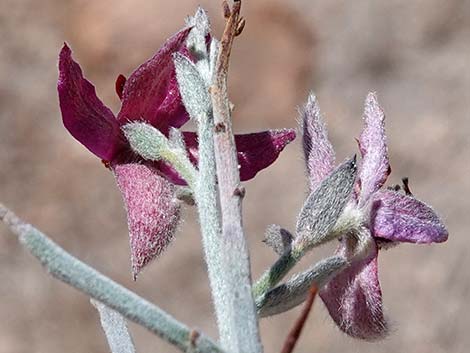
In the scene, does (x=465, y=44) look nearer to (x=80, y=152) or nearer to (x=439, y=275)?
(x=439, y=275)

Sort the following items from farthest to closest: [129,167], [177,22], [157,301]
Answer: [177,22]
[157,301]
[129,167]

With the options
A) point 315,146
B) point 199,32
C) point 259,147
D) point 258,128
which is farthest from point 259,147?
point 258,128

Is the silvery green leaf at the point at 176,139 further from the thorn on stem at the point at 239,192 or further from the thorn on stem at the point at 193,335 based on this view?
the thorn on stem at the point at 193,335

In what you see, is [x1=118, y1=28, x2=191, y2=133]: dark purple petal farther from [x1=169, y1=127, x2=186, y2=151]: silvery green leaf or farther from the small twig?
the small twig

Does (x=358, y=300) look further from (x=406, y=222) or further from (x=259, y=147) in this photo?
(x=259, y=147)

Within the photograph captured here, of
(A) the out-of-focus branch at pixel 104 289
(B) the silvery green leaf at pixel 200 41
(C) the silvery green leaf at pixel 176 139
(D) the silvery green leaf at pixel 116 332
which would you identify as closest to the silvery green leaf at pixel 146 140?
(C) the silvery green leaf at pixel 176 139

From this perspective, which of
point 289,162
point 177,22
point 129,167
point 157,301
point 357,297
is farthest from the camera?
point 177,22

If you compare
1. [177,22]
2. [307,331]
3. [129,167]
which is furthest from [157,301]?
[129,167]
